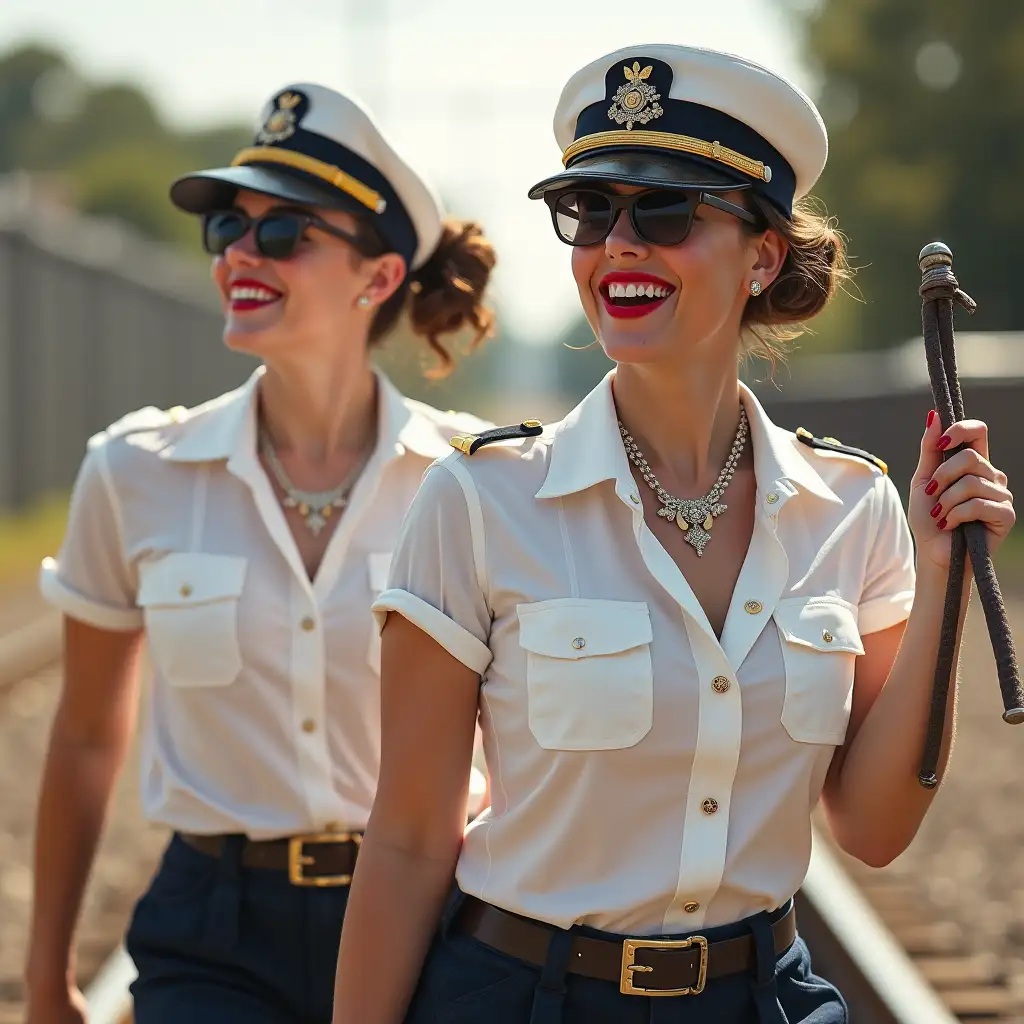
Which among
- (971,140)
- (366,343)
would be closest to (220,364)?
(971,140)

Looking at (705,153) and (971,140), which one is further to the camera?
(971,140)

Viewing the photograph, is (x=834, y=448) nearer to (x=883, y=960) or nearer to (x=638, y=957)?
(x=638, y=957)

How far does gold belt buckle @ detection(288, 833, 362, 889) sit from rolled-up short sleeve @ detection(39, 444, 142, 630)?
0.56 meters

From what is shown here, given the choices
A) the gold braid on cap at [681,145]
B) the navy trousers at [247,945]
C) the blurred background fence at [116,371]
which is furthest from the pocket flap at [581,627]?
the blurred background fence at [116,371]

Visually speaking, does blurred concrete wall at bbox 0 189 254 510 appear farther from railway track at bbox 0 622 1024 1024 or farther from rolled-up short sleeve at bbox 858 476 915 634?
rolled-up short sleeve at bbox 858 476 915 634

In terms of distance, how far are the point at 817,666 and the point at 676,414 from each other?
467mm

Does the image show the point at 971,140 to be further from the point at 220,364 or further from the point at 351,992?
the point at 351,992

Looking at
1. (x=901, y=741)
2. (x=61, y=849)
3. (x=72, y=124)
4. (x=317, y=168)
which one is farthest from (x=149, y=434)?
(x=72, y=124)

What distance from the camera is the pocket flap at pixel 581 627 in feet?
8.57

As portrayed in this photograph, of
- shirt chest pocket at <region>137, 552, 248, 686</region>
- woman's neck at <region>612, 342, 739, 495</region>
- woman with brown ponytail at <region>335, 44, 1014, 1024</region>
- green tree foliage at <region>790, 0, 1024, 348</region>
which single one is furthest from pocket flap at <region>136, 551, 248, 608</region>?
green tree foliage at <region>790, 0, 1024, 348</region>

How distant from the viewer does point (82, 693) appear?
364 cm

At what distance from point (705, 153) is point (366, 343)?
1544 millimetres

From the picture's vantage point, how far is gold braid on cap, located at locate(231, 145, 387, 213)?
389 cm

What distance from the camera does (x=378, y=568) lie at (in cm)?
363
